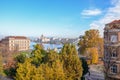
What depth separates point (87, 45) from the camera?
5078 centimetres

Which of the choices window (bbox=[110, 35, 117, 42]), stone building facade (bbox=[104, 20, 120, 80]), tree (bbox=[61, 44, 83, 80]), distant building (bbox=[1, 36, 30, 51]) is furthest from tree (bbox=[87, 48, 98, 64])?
distant building (bbox=[1, 36, 30, 51])

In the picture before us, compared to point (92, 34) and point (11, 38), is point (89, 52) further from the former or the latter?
point (11, 38)

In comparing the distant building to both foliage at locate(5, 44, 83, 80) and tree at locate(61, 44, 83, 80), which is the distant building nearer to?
foliage at locate(5, 44, 83, 80)

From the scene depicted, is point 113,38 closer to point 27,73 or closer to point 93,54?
point 27,73

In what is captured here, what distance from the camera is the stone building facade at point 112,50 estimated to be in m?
24.7

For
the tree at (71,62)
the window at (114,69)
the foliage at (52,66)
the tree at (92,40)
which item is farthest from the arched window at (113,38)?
the tree at (92,40)

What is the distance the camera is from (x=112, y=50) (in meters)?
25.4

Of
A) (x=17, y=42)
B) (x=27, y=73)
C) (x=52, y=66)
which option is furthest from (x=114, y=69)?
(x=17, y=42)

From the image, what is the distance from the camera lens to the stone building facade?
2469 cm

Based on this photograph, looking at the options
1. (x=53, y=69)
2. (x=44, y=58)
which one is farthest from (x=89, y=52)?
(x=53, y=69)

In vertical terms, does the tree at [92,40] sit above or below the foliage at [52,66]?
above

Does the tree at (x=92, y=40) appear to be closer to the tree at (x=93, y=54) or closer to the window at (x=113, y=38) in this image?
the tree at (x=93, y=54)

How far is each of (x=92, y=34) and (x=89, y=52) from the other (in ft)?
19.0

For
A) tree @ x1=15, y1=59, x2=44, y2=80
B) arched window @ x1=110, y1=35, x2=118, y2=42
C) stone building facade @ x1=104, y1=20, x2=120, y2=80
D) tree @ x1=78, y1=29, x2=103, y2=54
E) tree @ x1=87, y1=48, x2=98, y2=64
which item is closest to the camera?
tree @ x1=15, y1=59, x2=44, y2=80
